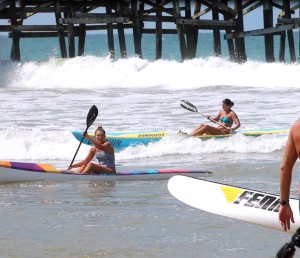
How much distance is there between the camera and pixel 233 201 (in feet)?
17.0

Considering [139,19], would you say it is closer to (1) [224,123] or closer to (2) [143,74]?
(2) [143,74]

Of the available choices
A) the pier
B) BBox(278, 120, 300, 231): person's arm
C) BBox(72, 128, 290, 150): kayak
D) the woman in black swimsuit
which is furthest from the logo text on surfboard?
the pier

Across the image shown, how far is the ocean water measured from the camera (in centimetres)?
619

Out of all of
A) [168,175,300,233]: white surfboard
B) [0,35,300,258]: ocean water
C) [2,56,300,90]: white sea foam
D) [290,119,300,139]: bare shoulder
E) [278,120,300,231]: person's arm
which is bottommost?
[2,56,300,90]: white sea foam

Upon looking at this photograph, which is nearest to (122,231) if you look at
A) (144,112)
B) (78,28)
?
(144,112)

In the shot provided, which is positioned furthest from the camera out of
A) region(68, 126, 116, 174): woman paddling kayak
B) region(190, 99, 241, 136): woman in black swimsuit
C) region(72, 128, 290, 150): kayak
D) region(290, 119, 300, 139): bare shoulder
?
region(190, 99, 241, 136): woman in black swimsuit

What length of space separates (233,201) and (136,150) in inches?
268

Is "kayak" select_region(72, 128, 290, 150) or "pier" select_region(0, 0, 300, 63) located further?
"pier" select_region(0, 0, 300, 63)

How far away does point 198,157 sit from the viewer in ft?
38.0

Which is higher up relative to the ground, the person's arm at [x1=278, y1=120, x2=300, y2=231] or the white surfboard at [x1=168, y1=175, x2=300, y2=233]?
the person's arm at [x1=278, y1=120, x2=300, y2=231]

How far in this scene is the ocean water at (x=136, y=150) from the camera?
6191 mm

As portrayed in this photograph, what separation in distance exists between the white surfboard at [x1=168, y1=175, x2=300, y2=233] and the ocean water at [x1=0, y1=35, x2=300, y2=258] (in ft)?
1.84

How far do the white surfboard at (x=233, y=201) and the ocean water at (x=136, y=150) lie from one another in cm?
56

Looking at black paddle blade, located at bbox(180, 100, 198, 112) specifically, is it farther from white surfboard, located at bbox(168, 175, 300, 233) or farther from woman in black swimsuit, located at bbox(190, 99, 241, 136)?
white surfboard, located at bbox(168, 175, 300, 233)
